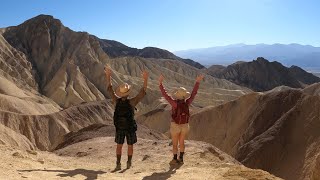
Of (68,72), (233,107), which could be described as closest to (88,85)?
(68,72)

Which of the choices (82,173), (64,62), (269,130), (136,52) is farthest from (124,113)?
(136,52)

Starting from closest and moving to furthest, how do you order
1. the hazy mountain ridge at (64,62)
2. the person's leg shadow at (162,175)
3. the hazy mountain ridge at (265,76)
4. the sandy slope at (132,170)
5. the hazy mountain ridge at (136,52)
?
1. the sandy slope at (132,170)
2. the person's leg shadow at (162,175)
3. the hazy mountain ridge at (64,62)
4. the hazy mountain ridge at (265,76)
5. the hazy mountain ridge at (136,52)

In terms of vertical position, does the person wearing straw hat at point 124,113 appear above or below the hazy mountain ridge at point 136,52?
below

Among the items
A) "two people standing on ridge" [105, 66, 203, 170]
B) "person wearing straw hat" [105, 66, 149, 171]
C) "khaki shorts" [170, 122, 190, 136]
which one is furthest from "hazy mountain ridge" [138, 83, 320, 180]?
"person wearing straw hat" [105, 66, 149, 171]

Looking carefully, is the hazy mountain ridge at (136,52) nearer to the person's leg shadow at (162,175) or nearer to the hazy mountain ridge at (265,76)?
the hazy mountain ridge at (265,76)

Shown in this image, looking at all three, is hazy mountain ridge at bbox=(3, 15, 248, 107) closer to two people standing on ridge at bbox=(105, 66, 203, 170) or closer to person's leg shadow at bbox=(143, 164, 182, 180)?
two people standing on ridge at bbox=(105, 66, 203, 170)

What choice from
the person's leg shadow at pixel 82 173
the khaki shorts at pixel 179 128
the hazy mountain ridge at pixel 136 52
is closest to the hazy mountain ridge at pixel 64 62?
the hazy mountain ridge at pixel 136 52

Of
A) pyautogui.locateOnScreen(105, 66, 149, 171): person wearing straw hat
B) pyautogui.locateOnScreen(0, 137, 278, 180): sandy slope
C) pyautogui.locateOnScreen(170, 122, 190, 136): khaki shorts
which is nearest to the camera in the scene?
pyautogui.locateOnScreen(0, 137, 278, 180): sandy slope

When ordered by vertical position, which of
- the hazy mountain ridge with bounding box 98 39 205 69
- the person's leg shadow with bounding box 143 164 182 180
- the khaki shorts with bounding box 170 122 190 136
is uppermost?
the hazy mountain ridge with bounding box 98 39 205 69

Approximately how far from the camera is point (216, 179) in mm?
7266

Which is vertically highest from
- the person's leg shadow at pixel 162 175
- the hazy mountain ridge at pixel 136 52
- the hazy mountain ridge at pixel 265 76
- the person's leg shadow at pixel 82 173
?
the hazy mountain ridge at pixel 136 52

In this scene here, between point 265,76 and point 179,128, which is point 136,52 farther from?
point 179,128

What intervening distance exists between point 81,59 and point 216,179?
77.8 meters

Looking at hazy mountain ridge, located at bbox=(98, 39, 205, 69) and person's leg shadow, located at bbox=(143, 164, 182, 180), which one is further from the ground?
hazy mountain ridge, located at bbox=(98, 39, 205, 69)
